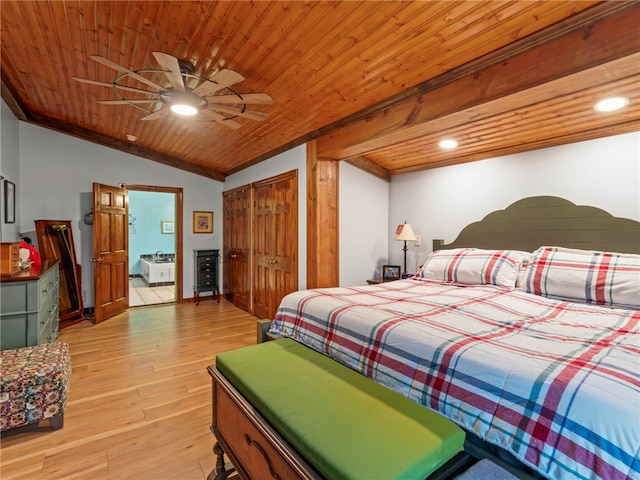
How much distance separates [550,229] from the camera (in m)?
3.10

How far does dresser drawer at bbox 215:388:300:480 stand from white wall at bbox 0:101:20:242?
132 inches

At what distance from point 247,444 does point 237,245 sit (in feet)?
14.2

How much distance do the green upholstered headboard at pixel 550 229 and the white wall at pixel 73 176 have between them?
191 inches

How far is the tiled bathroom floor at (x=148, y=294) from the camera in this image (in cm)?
593

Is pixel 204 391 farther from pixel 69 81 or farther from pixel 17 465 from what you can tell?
pixel 69 81

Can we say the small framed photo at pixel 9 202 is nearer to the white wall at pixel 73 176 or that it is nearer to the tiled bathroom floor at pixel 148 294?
the white wall at pixel 73 176

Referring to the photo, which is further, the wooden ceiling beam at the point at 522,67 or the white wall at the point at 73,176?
the white wall at the point at 73,176

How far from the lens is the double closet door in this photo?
417cm

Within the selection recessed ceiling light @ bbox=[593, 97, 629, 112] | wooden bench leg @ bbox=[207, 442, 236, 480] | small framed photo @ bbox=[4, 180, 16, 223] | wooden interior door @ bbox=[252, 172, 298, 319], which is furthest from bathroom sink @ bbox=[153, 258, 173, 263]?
recessed ceiling light @ bbox=[593, 97, 629, 112]

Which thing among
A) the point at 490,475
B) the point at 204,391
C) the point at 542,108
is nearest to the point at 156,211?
the point at 204,391

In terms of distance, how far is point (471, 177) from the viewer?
3709 mm

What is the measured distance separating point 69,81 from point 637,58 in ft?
13.8

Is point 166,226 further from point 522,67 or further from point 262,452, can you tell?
point 522,67

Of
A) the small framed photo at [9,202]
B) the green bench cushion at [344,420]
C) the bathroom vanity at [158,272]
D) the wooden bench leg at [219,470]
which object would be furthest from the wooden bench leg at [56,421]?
the bathroom vanity at [158,272]
